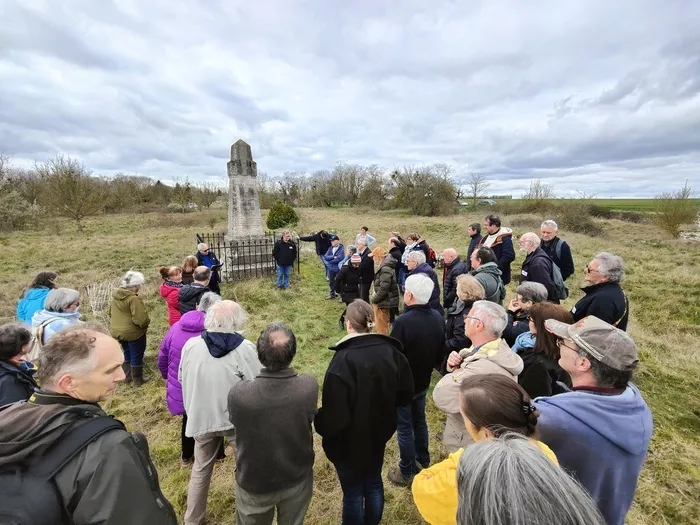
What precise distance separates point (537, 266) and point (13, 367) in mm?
5210

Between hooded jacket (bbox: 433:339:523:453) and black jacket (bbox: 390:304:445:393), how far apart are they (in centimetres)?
68

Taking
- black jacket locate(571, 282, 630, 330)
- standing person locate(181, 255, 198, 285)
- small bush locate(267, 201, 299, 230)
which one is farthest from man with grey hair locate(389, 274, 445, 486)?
small bush locate(267, 201, 299, 230)

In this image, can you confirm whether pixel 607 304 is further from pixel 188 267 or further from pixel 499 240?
pixel 188 267

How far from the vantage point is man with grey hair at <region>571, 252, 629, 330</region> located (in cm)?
326

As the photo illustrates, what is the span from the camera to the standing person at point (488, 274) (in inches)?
156

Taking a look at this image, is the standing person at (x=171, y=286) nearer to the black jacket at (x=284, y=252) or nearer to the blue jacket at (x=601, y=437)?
the black jacket at (x=284, y=252)

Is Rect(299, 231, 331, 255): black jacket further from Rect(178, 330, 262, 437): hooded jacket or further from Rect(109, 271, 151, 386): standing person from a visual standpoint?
→ Rect(178, 330, 262, 437): hooded jacket

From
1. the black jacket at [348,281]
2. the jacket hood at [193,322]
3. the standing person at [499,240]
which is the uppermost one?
the standing person at [499,240]

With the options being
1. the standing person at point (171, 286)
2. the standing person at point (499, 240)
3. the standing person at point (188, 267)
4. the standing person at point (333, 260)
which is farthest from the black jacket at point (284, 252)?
the standing person at point (499, 240)

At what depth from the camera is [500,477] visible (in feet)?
2.81

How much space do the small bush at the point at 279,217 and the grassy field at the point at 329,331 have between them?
→ 17.4 ft

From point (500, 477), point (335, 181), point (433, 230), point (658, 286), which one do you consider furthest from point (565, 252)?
point (335, 181)

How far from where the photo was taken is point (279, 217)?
71.0 feet

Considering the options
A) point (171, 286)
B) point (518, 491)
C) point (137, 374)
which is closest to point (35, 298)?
point (171, 286)
